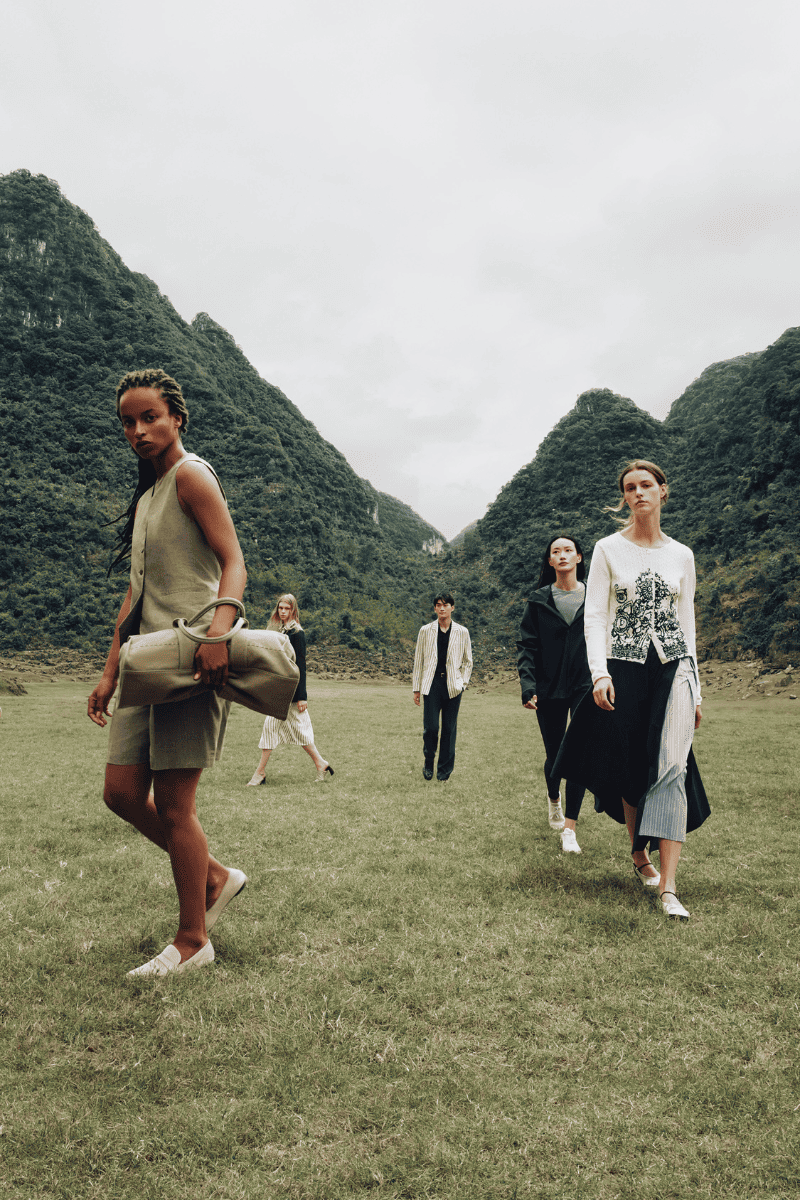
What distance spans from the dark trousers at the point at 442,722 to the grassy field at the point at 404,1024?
2620mm

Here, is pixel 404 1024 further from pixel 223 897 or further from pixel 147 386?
pixel 147 386

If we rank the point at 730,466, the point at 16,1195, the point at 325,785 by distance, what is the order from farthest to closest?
the point at 730,466
the point at 325,785
the point at 16,1195

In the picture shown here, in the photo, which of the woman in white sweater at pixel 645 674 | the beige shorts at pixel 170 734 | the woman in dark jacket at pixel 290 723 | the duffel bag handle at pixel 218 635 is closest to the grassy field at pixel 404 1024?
the woman in white sweater at pixel 645 674

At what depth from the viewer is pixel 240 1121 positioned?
198 cm

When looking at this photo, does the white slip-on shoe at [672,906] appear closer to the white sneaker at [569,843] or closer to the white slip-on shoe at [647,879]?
the white slip-on shoe at [647,879]

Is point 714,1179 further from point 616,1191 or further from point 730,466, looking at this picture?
point 730,466

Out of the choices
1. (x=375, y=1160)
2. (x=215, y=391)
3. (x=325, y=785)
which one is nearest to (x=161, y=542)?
(x=375, y=1160)

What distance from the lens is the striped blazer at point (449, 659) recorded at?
7809mm

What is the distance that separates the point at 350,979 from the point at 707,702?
73.0ft

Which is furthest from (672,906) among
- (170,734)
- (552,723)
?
(170,734)

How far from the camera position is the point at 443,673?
7.90 m

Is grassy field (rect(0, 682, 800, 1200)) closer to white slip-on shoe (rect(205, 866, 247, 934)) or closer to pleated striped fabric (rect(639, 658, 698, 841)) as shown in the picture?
white slip-on shoe (rect(205, 866, 247, 934))

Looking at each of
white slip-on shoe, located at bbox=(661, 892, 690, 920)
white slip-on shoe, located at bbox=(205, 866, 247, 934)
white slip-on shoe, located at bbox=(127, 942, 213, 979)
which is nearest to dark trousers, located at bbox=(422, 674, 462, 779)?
white slip-on shoe, located at bbox=(661, 892, 690, 920)

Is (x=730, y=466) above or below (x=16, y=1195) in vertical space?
above
